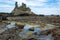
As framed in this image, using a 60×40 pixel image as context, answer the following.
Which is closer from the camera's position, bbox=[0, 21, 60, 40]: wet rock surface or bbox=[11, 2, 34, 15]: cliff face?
bbox=[0, 21, 60, 40]: wet rock surface

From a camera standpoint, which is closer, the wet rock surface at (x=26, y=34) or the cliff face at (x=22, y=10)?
the wet rock surface at (x=26, y=34)

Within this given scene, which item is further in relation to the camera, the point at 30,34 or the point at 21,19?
the point at 21,19

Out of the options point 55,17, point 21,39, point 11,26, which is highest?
point 55,17

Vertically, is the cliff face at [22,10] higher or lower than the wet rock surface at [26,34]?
higher

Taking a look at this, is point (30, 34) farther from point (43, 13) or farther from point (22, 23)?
Result: point (43, 13)

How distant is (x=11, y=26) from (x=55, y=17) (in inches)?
51.0

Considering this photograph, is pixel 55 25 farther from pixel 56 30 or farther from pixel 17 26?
pixel 17 26

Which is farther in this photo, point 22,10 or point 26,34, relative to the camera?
point 22,10

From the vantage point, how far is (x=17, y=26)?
3.86 m

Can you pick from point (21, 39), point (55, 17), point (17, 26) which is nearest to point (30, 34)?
point (21, 39)

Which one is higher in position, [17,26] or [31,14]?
[31,14]

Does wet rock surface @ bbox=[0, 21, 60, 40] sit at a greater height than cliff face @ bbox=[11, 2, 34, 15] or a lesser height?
lesser

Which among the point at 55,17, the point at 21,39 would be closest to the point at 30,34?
the point at 21,39

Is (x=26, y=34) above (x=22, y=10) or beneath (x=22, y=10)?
beneath
